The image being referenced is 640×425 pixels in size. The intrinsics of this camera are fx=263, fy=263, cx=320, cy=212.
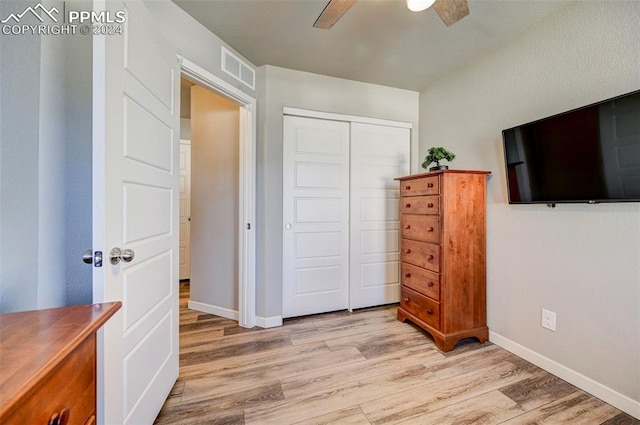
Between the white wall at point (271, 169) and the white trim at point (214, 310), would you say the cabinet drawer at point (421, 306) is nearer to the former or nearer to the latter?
the white wall at point (271, 169)

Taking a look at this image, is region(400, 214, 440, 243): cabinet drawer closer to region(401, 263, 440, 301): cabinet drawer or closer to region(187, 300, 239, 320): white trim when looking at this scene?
region(401, 263, 440, 301): cabinet drawer

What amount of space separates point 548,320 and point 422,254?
0.92 m

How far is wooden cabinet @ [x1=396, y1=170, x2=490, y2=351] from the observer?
206 cm

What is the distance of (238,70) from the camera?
2240 mm

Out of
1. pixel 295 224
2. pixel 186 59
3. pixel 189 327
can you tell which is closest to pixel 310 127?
pixel 295 224

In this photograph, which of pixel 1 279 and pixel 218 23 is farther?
pixel 218 23

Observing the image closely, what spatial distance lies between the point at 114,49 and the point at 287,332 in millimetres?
2238

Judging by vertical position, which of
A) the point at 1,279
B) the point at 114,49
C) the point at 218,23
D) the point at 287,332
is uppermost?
the point at 218,23

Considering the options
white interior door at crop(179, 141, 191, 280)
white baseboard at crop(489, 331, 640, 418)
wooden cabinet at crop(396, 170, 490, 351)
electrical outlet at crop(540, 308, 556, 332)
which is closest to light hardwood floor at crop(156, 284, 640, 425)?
white baseboard at crop(489, 331, 640, 418)

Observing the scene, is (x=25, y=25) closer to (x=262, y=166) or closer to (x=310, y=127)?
(x=262, y=166)

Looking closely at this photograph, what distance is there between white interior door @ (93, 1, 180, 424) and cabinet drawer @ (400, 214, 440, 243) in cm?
189

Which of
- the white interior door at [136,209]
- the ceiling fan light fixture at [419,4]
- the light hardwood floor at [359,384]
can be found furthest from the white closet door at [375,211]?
the white interior door at [136,209]

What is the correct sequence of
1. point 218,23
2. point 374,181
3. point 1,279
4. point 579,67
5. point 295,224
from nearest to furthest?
1. point 1,279
2. point 579,67
3. point 218,23
4. point 295,224
5. point 374,181

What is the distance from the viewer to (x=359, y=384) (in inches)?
66.4
